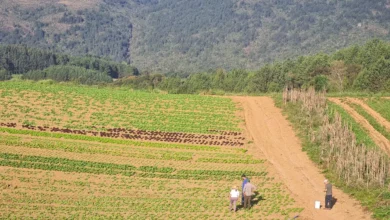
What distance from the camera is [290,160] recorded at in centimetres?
4144

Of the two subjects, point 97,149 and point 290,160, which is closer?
point 290,160

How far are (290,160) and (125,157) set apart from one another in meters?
11.7

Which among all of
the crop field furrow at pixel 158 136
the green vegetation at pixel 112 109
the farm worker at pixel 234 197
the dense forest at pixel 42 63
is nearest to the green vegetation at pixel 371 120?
the green vegetation at pixel 112 109

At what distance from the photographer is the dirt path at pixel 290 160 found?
31.3 m

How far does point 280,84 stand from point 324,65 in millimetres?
8266

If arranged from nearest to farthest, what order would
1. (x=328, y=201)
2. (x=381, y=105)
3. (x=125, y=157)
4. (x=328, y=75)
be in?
(x=328, y=201) → (x=125, y=157) → (x=381, y=105) → (x=328, y=75)

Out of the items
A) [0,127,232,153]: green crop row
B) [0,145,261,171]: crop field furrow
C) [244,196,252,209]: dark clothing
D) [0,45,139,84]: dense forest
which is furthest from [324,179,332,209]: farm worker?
[0,45,139,84]: dense forest

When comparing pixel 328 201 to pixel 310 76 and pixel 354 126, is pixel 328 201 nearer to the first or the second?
pixel 354 126

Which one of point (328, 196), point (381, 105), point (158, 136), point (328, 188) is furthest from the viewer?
point (381, 105)

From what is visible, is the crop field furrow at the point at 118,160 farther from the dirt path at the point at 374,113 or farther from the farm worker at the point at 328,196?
the dirt path at the point at 374,113

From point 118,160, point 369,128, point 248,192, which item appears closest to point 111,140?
point 118,160

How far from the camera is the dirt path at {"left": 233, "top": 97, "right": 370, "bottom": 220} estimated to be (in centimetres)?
3131

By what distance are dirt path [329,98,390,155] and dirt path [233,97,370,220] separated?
6.18m

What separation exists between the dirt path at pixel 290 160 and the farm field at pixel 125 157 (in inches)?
31.6
